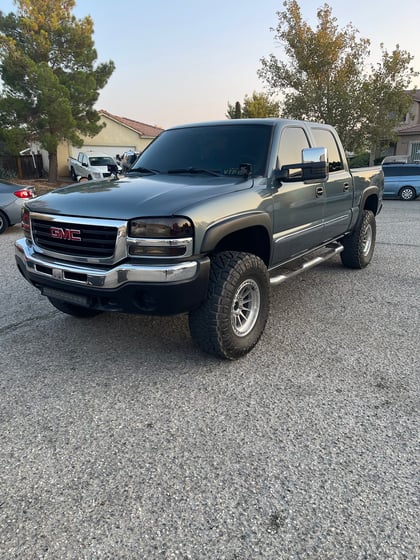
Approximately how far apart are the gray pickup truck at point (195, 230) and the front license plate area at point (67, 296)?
0.01 metres

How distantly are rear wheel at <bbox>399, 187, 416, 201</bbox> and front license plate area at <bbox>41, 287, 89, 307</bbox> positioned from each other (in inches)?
667

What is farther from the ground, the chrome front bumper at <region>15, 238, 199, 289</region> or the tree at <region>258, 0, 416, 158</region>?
the tree at <region>258, 0, 416, 158</region>

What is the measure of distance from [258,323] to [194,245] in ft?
3.51

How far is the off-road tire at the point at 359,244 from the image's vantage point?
5965 millimetres

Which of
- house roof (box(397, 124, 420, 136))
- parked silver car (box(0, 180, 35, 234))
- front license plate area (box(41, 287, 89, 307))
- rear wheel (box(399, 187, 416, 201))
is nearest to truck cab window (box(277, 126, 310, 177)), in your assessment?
front license plate area (box(41, 287, 89, 307))

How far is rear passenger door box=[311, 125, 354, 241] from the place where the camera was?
4809mm

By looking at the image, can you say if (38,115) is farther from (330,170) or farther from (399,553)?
(399,553)

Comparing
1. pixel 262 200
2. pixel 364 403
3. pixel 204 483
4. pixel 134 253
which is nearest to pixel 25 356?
pixel 134 253

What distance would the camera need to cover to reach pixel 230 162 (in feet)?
12.8

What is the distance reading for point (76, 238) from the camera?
3068 millimetres

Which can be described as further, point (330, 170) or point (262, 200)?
point (330, 170)

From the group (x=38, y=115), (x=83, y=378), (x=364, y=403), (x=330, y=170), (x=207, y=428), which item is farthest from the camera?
(x=38, y=115)

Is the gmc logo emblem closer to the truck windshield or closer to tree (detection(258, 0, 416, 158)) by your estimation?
the truck windshield

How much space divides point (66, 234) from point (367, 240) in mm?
4700
